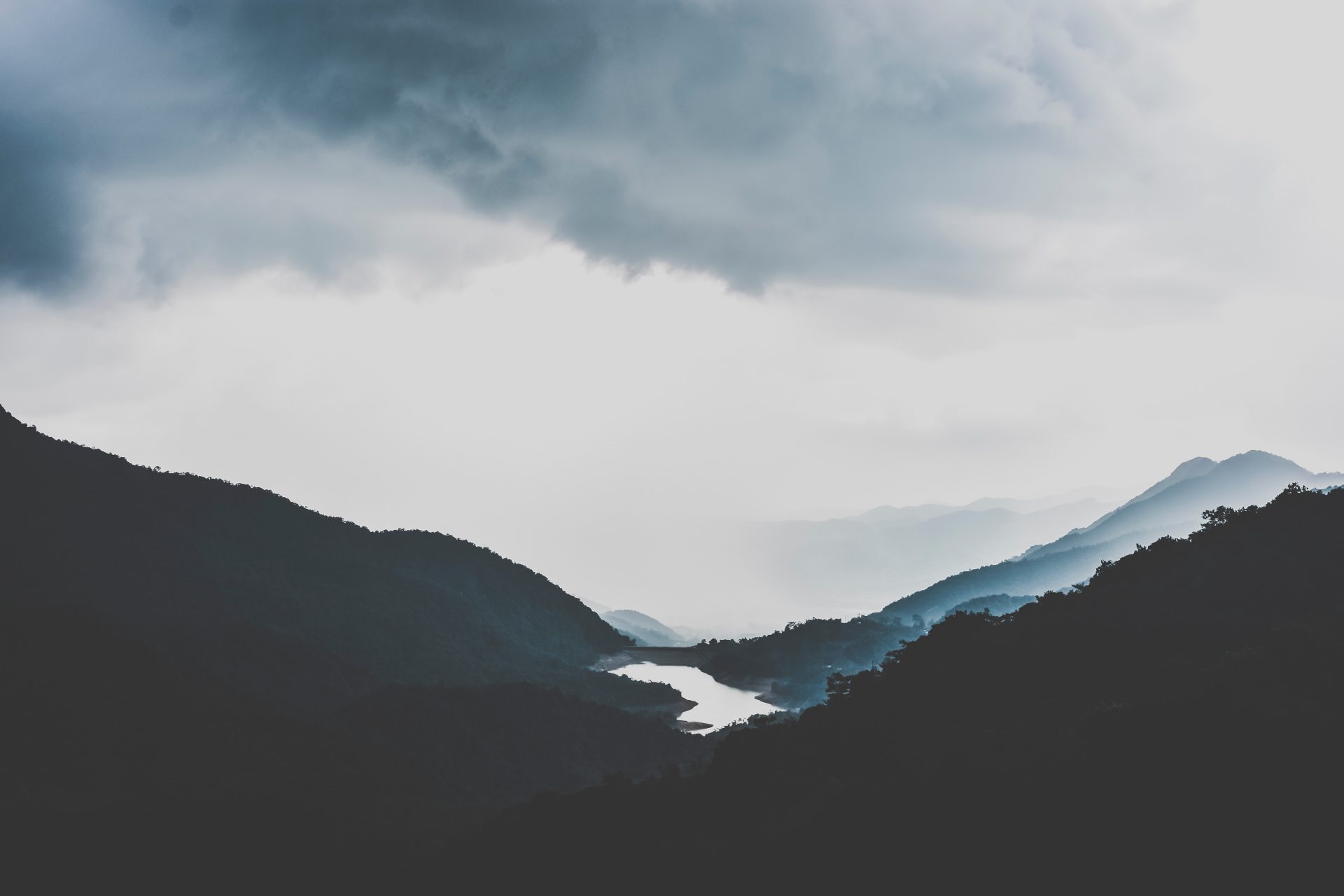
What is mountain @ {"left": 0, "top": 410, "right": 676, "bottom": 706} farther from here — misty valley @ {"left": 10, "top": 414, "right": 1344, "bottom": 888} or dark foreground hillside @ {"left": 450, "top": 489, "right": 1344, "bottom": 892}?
dark foreground hillside @ {"left": 450, "top": 489, "right": 1344, "bottom": 892}

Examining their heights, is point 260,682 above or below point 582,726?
above

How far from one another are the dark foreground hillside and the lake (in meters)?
70.2

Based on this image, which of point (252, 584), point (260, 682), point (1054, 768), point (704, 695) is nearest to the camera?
point (1054, 768)

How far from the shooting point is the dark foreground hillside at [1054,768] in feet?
105

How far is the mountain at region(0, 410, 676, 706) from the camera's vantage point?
399 feet

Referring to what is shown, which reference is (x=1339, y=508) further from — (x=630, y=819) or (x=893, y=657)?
(x=630, y=819)

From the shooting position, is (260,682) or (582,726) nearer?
(582,726)

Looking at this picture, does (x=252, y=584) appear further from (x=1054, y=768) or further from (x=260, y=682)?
(x=1054, y=768)

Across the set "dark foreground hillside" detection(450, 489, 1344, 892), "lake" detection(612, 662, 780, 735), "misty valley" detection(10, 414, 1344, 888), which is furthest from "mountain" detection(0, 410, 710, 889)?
"dark foreground hillside" detection(450, 489, 1344, 892)

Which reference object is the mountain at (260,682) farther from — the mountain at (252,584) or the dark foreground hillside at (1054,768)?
the dark foreground hillside at (1054,768)

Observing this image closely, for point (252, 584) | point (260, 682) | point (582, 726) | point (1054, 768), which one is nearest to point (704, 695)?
point (582, 726)

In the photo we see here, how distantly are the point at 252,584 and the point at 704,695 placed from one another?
253 feet

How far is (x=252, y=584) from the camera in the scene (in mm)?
145625

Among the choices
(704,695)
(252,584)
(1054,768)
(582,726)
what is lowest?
(1054,768)
